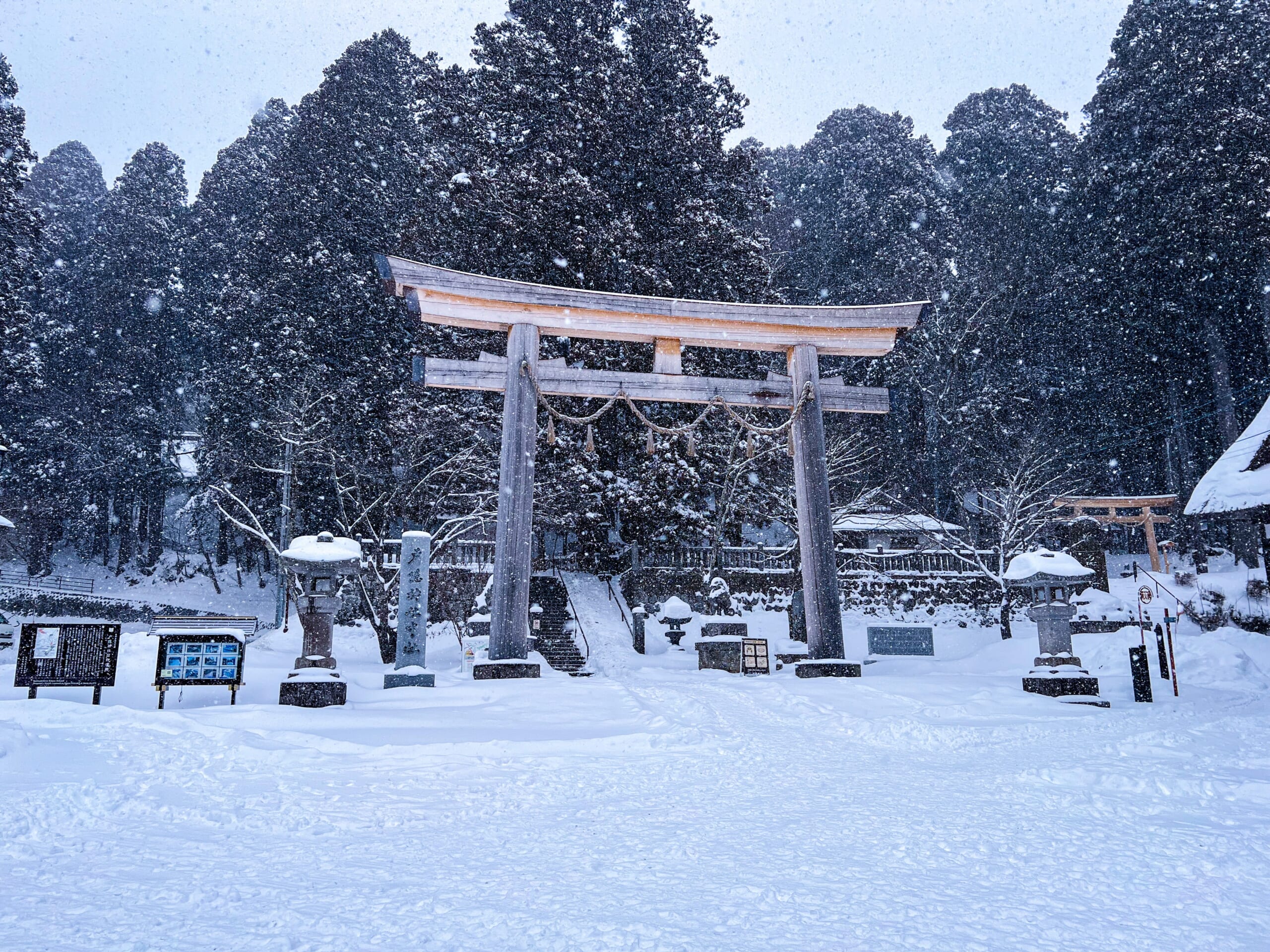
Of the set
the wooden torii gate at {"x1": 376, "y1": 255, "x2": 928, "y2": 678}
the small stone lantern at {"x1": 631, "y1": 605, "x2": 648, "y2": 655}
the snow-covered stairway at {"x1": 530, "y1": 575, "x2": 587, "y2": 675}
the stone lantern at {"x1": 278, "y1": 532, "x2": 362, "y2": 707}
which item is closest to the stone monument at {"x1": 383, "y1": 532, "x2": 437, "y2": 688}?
the wooden torii gate at {"x1": 376, "y1": 255, "x2": 928, "y2": 678}

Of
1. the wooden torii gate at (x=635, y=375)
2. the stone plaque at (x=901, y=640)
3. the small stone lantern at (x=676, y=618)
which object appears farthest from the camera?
the small stone lantern at (x=676, y=618)

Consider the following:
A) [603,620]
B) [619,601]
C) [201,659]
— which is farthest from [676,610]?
[201,659]

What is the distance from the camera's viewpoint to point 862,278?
1131 inches

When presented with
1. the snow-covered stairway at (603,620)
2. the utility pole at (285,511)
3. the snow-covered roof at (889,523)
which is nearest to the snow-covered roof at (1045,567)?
the snow-covered stairway at (603,620)

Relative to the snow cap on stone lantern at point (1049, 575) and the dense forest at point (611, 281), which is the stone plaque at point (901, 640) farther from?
the dense forest at point (611, 281)

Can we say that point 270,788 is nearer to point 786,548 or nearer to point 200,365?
point 786,548

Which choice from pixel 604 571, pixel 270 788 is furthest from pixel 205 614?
pixel 270 788

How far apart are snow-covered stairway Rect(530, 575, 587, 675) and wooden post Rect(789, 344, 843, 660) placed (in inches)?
189

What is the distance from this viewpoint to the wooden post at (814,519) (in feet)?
36.1

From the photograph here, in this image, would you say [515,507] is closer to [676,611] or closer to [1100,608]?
[676,611]

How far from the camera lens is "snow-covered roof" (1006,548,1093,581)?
1030 cm

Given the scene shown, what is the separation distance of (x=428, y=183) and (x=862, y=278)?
17.5m

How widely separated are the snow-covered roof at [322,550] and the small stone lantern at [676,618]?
8835mm

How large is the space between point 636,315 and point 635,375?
97 centimetres
